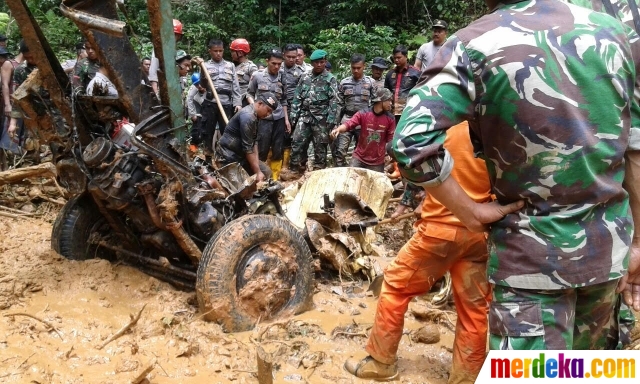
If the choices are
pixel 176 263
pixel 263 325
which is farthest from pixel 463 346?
pixel 176 263

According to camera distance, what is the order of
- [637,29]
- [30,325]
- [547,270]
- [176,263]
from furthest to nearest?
1. [176,263]
2. [30,325]
3. [637,29]
4. [547,270]

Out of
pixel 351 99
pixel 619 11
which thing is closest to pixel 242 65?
pixel 351 99

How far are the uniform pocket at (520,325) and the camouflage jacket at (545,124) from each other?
0.26ft

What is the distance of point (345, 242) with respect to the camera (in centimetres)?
517

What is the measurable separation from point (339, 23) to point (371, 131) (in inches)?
414

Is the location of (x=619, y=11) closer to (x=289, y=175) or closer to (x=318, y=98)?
(x=318, y=98)

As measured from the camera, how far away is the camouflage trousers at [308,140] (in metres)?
9.56

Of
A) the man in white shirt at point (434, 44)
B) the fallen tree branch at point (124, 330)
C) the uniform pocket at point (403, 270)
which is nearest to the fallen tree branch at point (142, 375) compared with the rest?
the fallen tree branch at point (124, 330)

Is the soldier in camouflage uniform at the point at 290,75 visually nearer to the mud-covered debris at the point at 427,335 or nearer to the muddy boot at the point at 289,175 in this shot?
the muddy boot at the point at 289,175

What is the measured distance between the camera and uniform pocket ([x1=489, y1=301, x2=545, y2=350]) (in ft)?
6.25

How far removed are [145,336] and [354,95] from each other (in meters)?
6.60

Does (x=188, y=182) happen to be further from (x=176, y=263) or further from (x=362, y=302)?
(x=362, y=302)

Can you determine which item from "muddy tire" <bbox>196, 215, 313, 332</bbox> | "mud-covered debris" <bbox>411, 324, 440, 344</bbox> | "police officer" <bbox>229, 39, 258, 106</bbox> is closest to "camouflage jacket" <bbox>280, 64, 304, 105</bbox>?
"police officer" <bbox>229, 39, 258, 106</bbox>

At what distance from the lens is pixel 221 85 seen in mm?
9219
